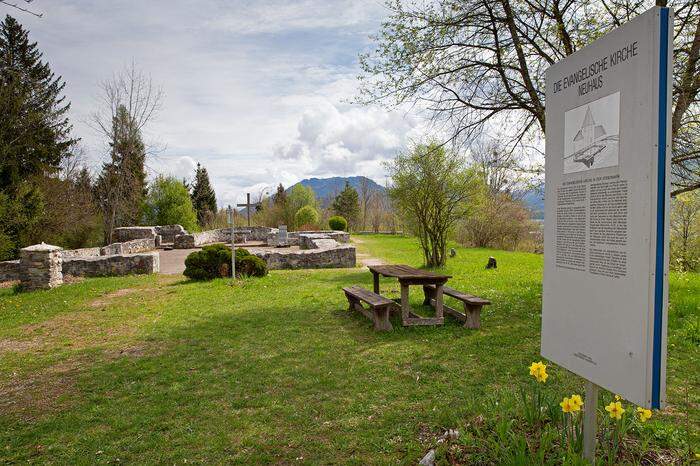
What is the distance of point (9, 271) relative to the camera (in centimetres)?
1215

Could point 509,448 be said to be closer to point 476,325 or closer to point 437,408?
point 437,408

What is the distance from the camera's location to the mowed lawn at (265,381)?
11.0ft

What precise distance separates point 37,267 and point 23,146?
9.40 m

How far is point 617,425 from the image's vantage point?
9.04 ft

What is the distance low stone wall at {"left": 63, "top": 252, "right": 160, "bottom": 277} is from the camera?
43.1ft

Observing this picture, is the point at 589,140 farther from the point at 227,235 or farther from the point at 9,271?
the point at 227,235

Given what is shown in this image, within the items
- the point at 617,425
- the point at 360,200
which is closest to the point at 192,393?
the point at 617,425

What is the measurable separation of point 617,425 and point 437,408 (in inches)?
55.7

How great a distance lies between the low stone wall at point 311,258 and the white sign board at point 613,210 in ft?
40.0

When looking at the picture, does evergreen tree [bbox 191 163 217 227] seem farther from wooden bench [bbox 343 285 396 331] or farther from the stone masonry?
wooden bench [bbox 343 285 396 331]

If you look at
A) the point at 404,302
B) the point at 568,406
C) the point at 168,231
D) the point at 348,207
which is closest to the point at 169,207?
the point at 168,231

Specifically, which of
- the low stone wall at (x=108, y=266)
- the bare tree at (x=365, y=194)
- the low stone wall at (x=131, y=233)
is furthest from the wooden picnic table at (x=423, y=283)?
the bare tree at (x=365, y=194)

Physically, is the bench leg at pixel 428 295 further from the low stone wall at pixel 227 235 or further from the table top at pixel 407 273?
the low stone wall at pixel 227 235

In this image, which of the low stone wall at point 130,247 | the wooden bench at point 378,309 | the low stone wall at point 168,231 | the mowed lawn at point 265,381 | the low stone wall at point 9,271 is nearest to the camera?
the mowed lawn at point 265,381
